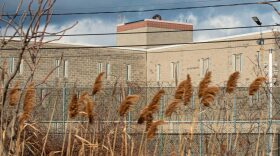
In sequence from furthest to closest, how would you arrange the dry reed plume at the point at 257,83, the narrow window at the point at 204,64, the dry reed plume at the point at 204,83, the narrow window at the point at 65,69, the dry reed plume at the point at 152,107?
the narrow window at the point at 204,64, the narrow window at the point at 65,69, the dry reed plume at the point at 257,83, the dry reed plume at the point at 204,83, the dry reed plume at the point at 152,107

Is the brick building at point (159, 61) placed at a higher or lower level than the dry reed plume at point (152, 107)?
higher

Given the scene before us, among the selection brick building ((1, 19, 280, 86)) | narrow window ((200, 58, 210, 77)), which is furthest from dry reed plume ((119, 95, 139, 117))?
narrow window ((200, 58, 210, 77))

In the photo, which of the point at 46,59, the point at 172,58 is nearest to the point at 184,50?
the point at 172,58

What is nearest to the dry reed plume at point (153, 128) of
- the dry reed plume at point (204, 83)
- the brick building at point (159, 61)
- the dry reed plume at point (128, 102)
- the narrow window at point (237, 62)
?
the dry reed plume at point (128, 102)

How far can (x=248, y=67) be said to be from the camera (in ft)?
136

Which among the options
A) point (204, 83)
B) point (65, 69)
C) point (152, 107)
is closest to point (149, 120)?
point (152, 107)

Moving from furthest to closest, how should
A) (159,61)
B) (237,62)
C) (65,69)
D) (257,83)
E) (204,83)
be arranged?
(159,61) < (65,69) < (237,62) < (257,83) < (204,83)

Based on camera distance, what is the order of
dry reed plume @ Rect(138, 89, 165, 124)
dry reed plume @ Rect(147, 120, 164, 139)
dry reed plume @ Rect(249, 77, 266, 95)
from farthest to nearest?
1. dry reed plume @ Rect(249, 77, 266, 95)
2. dry reed plume @ Rect(147, 120, 164, 139)
3. dry reed plume @ Rect(138, 89, 165, 124)

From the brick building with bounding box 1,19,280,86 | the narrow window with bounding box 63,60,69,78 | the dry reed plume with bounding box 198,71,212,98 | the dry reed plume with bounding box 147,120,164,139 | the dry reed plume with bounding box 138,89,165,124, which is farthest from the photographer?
the narrow window with bounding box 63,60,69,78

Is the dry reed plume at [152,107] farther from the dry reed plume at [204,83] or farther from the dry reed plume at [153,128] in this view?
the dry reed plume at [204,83]

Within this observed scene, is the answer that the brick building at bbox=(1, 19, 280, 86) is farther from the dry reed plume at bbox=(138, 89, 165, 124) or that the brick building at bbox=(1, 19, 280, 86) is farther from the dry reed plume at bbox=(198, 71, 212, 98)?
the dry reed plume at bbox=(138, 89, 165, 124)

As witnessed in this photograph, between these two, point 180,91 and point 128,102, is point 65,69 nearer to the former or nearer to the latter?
point 180,91

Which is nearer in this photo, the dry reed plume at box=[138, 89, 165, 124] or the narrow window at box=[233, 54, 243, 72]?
the dry reed plume at box=[138, 89, 165, 124]

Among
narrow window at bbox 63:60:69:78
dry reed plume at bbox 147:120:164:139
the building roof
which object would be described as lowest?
dry reed plume at bbox 147:120:164:139
